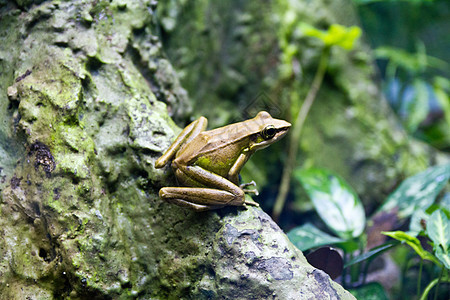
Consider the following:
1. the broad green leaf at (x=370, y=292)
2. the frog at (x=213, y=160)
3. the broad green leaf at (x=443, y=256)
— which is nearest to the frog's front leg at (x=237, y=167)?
the frog at (x=213, y=160)

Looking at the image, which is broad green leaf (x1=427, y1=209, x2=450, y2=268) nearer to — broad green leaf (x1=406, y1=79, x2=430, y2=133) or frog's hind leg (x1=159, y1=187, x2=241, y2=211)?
frog's hind leg (x1=159, y1=187, x2=241, y2=211)

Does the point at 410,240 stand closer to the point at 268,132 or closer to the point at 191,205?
the point at 268,132

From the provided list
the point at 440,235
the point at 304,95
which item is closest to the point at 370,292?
the point at 440,235

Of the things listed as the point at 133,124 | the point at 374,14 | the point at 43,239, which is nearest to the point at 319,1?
the point at 374,14

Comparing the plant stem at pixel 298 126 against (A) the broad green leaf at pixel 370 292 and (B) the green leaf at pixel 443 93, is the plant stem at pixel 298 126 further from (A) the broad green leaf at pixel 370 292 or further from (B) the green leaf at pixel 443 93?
(B) the green leaf at pixel 443 93

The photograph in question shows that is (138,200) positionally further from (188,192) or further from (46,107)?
(46,107)

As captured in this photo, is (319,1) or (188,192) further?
(319,1)
